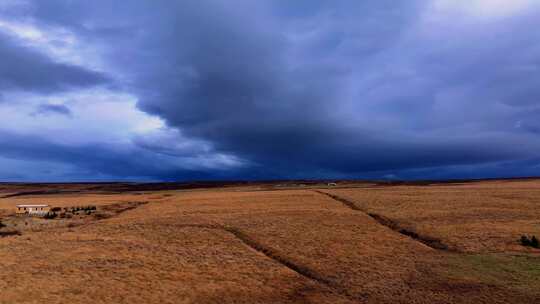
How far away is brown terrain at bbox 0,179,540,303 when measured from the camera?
68.5 ft

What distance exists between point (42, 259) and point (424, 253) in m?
25.2

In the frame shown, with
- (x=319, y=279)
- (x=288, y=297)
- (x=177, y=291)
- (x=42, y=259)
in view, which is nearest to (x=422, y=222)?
(x=319, y=279)

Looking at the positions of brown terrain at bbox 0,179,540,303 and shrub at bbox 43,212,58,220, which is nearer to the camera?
brown terrain at bbox 0,179,540,303

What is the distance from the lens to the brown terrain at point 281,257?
20891 millimetres

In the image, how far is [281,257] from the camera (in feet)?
91.5

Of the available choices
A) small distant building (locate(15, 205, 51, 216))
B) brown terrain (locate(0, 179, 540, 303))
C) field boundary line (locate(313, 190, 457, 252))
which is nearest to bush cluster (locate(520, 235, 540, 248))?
brown terrain (locate(0, 179, 540, 303))

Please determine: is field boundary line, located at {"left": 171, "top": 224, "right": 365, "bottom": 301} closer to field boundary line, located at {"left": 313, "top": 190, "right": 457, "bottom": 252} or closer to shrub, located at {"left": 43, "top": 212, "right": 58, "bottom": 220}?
field boundary line, located at {"left": 313, "top": 190, "right": 457, "bottom": 252}

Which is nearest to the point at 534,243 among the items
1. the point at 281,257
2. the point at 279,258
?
the point at 281,257

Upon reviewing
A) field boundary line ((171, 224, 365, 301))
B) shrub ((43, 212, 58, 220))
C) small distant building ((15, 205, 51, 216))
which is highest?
small distant building ((15, 205, 51, 216))

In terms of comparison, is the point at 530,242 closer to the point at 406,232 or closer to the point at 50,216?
the point at 406,232

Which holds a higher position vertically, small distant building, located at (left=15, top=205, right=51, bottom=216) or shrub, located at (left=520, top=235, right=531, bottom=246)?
small distant building, located at (left=15, top=205, right=51, bottom=216)

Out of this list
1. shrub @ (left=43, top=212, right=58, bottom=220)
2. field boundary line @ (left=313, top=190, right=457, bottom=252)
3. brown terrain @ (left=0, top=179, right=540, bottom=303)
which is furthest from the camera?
shrub @ (left=43, top=212, right=58, bottom=220)

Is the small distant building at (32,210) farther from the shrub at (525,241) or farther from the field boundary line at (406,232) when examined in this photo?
the shrub at (525,241)

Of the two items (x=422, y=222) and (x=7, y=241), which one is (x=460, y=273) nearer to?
(x=422, y=222)
